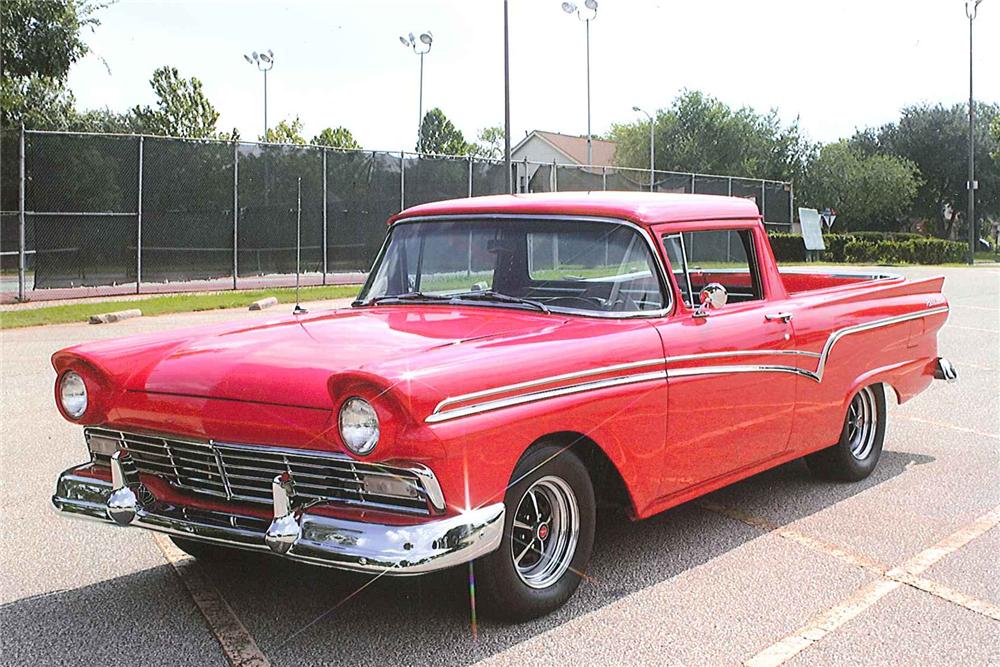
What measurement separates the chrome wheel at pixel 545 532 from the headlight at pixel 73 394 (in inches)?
69.5

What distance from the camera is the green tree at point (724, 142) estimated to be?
58219 mm

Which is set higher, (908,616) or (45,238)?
(45,238)

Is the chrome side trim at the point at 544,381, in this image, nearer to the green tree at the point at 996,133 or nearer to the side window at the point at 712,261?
the side window at the point at 712,261

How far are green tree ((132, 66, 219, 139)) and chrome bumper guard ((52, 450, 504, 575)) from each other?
54.6m

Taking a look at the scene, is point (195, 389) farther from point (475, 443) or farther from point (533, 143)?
point (533, 143)

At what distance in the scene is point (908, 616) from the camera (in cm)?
397

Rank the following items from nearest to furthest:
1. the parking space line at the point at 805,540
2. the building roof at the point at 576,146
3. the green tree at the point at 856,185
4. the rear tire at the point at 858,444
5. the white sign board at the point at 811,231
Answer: the parking space line at the point at 805,540 < the rear tire at the point at 858,444 < the white sign board at the point at 811,231 < the green tree at the point at 856,185 < the building roof at the point at 576,146

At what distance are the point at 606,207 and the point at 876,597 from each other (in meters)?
2.03

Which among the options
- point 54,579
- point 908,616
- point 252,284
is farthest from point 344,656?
point 252,284


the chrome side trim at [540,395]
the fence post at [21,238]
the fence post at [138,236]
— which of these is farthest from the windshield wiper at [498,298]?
the fence post at [138,236]

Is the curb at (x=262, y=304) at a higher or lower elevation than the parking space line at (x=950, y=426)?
higher

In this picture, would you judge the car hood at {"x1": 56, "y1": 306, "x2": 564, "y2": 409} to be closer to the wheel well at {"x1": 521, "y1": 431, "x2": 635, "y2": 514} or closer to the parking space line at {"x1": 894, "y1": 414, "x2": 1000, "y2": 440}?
the wheel well at {"x1": 521, "y1": 431, "x2": 635, "y2": 514}

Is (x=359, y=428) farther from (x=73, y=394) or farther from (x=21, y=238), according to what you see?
(x=21, y=238)

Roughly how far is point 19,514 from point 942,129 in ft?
204
